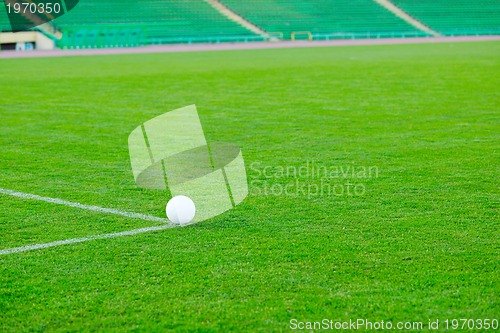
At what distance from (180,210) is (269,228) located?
665 millimetres

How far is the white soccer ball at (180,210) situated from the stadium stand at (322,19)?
1373 inches

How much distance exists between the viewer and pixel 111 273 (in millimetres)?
4164

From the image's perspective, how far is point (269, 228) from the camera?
5051mm

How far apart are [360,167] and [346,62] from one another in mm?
14889

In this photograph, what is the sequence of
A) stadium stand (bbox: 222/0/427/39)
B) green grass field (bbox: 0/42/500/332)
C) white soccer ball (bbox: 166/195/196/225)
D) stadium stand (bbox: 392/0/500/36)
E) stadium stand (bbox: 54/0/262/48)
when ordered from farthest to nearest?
stadium stand (bbox: 392/0/500/36) < stadium stand (bbox: 222/0/427/39) < stadium stand (bbox: 54/0/262/48) < white soccer ball (bbox: 166/195/196/225) < green grass field (bbox: 0/42/500/332)

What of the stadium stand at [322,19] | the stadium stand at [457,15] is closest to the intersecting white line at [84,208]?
the stadium stand at [322,19]

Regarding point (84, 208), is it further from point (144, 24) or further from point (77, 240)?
point (144, 24)

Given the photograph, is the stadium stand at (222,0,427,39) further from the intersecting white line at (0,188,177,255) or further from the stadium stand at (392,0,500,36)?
the intersecting white line at (0,188,177,255)

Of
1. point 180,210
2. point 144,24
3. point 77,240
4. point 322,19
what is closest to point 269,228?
point 180,210

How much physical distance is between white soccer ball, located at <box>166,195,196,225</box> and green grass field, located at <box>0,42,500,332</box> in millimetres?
109

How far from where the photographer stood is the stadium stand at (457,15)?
41.3m

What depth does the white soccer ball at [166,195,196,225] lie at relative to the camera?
16.5 ft

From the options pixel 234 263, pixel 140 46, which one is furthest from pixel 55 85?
pixel 140 46

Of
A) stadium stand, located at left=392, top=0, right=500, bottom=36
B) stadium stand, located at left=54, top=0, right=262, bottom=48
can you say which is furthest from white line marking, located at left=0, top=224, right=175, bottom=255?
stadium stand, located at left=392, top=0, right=500, bottom=36
